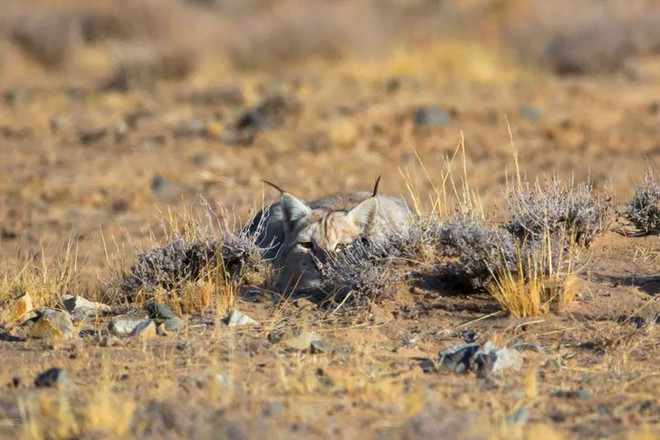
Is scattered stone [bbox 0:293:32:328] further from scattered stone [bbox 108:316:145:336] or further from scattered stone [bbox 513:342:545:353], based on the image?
scattered stone [bbox 513:342:545:353]

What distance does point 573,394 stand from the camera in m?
5.77

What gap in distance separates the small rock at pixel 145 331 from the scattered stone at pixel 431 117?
36.9ft

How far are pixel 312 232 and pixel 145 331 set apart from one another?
2.13 m

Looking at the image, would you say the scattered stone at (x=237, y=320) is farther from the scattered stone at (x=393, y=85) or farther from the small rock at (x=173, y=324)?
the scattered stone at (x=393, y=85)

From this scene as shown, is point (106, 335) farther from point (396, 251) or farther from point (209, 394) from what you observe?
point (396, 251)

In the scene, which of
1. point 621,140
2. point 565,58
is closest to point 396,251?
point 621,140

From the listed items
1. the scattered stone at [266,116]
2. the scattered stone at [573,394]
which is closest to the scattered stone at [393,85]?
the scattered stone at [266,116]

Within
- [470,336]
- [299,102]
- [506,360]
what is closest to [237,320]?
[470,336]

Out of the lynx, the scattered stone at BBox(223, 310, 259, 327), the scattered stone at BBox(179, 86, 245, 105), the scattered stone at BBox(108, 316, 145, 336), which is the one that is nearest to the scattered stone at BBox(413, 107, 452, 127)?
the scattered stone at BBox(179, 86, 245, 105)

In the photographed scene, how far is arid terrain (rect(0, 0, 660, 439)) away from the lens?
5.62 metres

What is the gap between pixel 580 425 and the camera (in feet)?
17.6

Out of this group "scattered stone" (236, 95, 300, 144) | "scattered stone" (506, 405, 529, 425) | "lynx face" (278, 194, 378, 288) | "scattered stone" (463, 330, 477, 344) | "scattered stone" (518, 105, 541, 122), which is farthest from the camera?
"scattered stone" (518, 105, 541, 122)

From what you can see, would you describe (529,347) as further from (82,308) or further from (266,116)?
(266,116)

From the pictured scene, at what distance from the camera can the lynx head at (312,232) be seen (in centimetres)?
851
